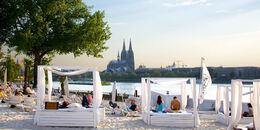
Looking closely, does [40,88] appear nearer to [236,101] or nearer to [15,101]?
[15,101]

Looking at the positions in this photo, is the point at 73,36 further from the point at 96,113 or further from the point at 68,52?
the point at 96,113

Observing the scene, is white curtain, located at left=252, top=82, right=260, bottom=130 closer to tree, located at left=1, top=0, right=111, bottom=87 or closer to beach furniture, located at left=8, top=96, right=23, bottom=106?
beach furniture, located at left=8, top=96, right=23, bottom=106

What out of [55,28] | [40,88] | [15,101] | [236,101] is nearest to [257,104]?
[236,101]

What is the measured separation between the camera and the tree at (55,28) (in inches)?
964

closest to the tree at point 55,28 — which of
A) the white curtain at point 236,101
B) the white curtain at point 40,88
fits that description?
the white curtain at point 40,88

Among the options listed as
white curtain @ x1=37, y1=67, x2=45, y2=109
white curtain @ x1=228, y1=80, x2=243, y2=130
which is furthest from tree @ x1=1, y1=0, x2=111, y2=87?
white curtain @ x1=228, y1=80, x2=243, y2=130

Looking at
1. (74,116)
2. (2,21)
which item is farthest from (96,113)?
(2,21)

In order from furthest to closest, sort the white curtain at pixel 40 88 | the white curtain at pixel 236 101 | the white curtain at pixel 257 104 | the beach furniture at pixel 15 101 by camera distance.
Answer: the beach furniture at pixel 15 101 < the white curtain at pixel 40 88 < the white curtain at pixel 236 101 < the white curtain at pixel 257 104

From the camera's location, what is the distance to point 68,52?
28.5 meters

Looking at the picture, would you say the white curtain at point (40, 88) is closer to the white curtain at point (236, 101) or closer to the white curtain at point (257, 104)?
the white curtain at point (236, 101)

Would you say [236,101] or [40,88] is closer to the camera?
[236,101]

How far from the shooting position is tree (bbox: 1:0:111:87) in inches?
964

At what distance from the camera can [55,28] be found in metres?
26.6

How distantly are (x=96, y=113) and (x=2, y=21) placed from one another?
1930 cm
